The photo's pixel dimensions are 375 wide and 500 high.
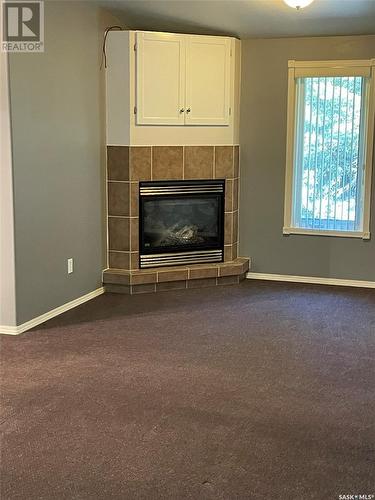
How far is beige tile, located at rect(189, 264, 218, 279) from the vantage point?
5.80 metres

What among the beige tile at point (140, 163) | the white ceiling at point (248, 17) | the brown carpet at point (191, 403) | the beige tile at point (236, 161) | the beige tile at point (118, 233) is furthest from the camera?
the beige tile at point (236, 161)

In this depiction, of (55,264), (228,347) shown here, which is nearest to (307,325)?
(228,347)

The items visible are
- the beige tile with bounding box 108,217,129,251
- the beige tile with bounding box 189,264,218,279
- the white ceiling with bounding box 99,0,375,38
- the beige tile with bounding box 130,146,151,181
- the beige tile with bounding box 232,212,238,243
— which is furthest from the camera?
the beige tile with bounding box 232,212,238,243

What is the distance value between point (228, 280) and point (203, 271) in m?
0.29

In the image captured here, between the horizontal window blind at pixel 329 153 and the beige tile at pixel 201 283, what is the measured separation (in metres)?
1.05

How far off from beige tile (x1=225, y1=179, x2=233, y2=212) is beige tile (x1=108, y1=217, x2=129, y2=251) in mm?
980

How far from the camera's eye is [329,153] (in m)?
5.89

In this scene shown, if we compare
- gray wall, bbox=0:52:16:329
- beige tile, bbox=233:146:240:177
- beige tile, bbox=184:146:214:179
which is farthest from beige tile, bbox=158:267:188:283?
gray wall, bbox=0:52:16:329

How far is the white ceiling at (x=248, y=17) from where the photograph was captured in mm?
5113

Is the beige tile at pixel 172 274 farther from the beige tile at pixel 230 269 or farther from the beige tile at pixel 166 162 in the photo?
the beige tile at pixel 166 162

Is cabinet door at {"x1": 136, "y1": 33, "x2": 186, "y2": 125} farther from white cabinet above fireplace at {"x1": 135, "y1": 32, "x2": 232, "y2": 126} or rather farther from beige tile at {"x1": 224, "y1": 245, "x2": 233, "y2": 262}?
beige tile at {"x1": 224, "y1": 245, "x2": 233, "y2": 262}

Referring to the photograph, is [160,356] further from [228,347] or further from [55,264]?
[55,264]

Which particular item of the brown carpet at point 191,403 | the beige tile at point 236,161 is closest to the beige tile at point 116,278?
the brown carpet at point 191,403

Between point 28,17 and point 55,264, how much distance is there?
5.82 ft
